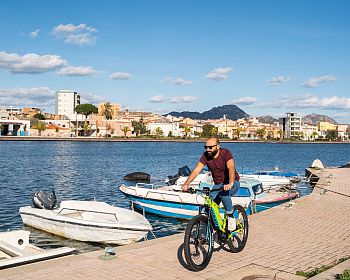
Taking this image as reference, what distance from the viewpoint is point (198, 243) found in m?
8.02

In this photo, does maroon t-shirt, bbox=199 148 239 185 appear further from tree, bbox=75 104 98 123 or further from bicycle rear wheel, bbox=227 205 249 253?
tree, bbox=75 104 98 123

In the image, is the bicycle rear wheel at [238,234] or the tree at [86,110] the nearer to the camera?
the bicycle rear wheel at [238,234]

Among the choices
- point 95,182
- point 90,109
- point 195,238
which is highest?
point 90,109

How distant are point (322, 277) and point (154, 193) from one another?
12927mm

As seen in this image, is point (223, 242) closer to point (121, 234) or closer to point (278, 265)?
point (278, 265)

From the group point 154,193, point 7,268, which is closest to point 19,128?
point 154,193

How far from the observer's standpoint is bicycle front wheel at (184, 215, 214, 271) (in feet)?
25.2

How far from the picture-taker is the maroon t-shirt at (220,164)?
8615mm

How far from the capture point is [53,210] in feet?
52.0

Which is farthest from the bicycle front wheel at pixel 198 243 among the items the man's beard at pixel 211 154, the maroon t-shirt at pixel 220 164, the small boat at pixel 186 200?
the small boat at pixel 186 200

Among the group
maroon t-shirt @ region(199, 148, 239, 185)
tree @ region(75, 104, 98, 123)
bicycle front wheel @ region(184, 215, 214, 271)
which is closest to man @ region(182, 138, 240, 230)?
maroon t-shirt @ region(199, 148, 239, 185)

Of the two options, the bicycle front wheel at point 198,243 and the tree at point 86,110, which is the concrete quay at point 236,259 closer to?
the bicycle front wheel at point 198,243

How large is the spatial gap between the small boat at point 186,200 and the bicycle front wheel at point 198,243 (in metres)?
9.63

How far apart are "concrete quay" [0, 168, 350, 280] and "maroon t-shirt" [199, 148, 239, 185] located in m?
1.60
